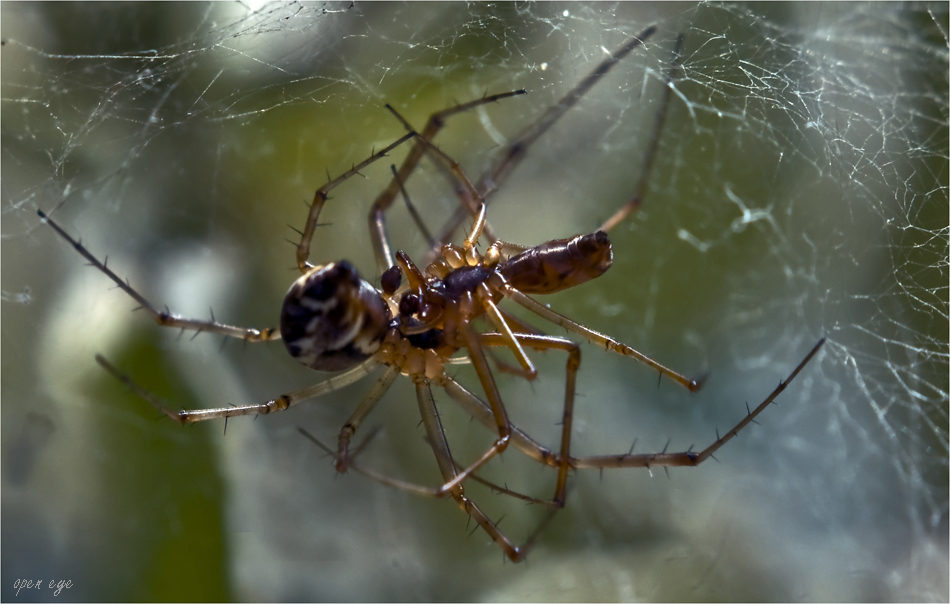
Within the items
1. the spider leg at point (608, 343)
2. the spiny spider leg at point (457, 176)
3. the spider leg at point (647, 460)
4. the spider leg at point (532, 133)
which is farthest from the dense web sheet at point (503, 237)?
the spider leg at point (608, 343)

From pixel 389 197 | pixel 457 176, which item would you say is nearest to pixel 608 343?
pixel 457 176

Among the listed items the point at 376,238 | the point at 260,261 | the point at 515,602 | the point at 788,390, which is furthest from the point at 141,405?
the point at 788,390

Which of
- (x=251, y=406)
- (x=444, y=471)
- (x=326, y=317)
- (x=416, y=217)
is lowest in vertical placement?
Result: (x=444, y=471)

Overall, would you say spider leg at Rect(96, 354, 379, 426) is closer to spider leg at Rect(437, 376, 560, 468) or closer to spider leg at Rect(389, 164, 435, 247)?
spider leg at Rect(437, 376, 560, 468)

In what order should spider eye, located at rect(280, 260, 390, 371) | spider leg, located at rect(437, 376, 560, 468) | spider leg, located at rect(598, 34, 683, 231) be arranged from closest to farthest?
spider eye, located at rect(280, 260, 390, 371)
spider leg, located at rect(437, 376, 560, 468)
spider leg, located at rect(598, 34, 683, 231)

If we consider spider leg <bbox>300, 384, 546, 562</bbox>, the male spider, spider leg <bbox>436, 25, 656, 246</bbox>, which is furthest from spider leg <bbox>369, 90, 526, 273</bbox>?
spider leg <bbox>300, 384, 546, 562</bbox>

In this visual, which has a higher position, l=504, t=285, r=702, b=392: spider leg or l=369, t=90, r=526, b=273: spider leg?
l=369, t=90, r=526, b=273: spider leg

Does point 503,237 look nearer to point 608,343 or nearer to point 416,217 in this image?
point 416,217
